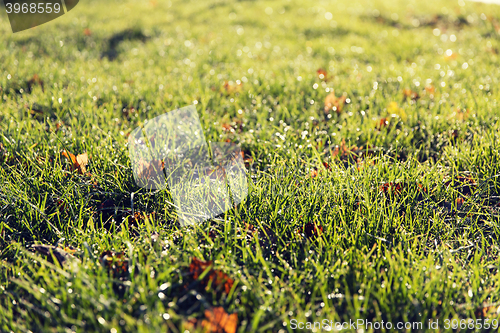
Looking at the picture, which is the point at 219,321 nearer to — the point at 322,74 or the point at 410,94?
the point at 410,94

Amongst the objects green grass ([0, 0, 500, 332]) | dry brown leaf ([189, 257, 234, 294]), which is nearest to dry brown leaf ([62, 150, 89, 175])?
green grass ([0, 0, 500, 332])

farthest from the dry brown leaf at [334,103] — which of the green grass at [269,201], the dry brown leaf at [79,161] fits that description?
the dry brown leaf at [79,161]

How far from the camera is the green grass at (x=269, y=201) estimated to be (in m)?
1.17

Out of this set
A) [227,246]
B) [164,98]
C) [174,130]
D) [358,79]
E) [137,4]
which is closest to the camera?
[227,246]

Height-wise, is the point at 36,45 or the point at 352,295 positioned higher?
the point at 36,45

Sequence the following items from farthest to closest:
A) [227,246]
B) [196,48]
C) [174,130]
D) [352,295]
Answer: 1. [196,48]
2. [174,130]
3. [227,246]
4. [352,295]

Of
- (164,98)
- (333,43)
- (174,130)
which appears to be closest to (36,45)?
(164,98)

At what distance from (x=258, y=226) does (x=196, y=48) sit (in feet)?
11.8

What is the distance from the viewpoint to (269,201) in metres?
1.58

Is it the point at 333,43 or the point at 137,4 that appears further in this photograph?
the point at 137,4

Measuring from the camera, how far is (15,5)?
24.3 feet

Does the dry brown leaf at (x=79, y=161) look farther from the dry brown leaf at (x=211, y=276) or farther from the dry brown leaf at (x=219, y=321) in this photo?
the dry brown leaf at (x=219, y=321)

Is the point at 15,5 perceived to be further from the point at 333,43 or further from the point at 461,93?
the point at 461,93

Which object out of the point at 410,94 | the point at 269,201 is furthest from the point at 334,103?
the point at 269,201
